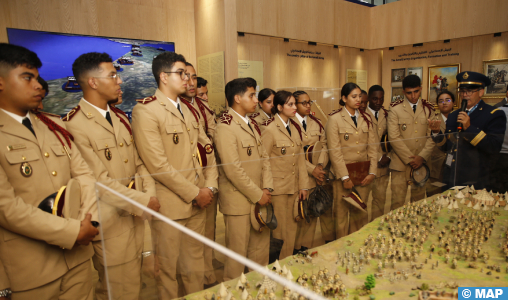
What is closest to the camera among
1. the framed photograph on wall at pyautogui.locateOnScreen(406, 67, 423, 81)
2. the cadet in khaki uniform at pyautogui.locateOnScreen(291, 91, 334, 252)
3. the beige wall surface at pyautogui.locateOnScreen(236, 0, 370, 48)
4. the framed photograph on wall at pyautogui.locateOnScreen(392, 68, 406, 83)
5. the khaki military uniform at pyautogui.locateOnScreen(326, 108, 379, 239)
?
the cadet in khaki uniform at pyautogui.locateOnScreen(291, 91, 334, 252)

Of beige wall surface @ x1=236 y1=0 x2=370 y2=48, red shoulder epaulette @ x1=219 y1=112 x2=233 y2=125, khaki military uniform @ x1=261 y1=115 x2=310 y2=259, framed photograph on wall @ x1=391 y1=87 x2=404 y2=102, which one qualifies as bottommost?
khaki military uniform @ x1=261 y1=115 x2=310 y2=259

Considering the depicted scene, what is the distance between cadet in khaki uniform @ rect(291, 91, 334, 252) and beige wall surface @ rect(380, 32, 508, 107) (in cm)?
515

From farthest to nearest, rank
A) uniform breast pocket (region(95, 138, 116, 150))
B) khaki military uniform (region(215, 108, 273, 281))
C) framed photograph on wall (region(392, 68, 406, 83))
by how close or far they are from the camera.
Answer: framed photograph on wall (region(392, 68, 406, 83)) < khaki military uniform (region(215, 108, 273, 281)) < uniform breast pocket (region(95, 138, 116, 150))

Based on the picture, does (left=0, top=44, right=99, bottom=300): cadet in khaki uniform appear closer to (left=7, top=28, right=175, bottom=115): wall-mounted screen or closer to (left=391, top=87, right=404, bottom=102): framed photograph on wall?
(left=7, top=28, right=175, bottom=115): wall-mounted screen

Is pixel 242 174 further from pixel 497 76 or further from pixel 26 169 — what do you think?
pixel 497 76

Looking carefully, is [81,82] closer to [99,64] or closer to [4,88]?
[99,64]

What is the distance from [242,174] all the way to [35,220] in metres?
1.26

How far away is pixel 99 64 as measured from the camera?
2.11m

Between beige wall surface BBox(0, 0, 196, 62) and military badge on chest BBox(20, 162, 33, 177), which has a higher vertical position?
beige wall surface BBox(0, 0, 196, 62)

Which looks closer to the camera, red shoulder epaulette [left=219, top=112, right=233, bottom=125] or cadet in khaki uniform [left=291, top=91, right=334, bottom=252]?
cadet in khaki uniform [left=291, top=91, right=334, bottom=252]

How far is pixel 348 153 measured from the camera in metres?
2.76

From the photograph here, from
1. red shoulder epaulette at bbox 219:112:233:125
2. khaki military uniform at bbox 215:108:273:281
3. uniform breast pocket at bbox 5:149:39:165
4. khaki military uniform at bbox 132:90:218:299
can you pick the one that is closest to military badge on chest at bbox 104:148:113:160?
khaki military uniform at bbox 132:90:218:299

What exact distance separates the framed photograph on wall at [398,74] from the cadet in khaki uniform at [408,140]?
4.55m

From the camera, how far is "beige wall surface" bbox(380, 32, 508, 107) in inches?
256
